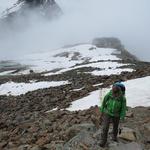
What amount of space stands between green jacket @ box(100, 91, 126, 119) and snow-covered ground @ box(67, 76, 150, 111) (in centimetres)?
695

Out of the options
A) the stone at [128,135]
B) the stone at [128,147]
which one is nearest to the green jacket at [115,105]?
the stone at [128,147]

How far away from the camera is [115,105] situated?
15133 mm

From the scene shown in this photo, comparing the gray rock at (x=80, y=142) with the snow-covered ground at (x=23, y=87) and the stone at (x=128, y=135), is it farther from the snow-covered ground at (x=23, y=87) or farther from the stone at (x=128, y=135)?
the snow-covered ground at (x=23, y=87)

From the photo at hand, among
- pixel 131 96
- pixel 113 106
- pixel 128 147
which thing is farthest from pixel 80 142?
pixel 131 96

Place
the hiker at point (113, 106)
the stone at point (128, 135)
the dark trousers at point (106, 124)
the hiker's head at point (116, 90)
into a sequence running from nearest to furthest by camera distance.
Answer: the hiker's head at point (116, 90) < the hiker at point (113, 106) < the dark trousers at point (106, 124) < the stone at point (128, 135)

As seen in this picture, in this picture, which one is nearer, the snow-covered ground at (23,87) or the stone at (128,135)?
the stone at (128,135)

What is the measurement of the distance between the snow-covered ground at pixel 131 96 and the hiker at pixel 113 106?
6.93 meters

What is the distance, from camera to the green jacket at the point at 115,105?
49.6 ft

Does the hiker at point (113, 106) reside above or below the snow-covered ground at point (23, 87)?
above

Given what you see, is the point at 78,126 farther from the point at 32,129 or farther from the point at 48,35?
the point at 48,35

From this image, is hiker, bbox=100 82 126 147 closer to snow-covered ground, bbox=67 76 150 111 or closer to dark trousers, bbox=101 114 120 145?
dark trousers, bbox=101 114 120 145

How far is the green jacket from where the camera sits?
15.1 metres

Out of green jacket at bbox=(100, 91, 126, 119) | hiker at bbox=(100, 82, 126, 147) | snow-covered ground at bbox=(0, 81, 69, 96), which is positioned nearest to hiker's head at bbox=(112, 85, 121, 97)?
hiker at bbox=(100, 82, 126, 147)

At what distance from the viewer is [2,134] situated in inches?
824
